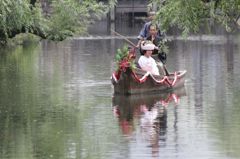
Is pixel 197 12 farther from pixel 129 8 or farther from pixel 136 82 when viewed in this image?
pixel 129 8

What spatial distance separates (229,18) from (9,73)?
19.2 metres

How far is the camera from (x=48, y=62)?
39.3 meters

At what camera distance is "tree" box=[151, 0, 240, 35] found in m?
13.5

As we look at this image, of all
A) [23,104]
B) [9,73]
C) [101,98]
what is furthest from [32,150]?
[9,73]

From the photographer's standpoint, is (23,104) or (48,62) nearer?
(23,104)

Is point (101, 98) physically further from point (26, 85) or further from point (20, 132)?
point (20, 132)

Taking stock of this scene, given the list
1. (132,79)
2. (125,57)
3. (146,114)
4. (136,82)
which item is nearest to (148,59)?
(136,82)

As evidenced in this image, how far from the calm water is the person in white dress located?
2.73 feet

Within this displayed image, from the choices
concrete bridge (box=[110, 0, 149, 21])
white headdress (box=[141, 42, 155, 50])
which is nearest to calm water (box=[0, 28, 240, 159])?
white headdress (box=[141, 42, 155, 50])

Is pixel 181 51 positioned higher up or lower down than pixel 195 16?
lower down

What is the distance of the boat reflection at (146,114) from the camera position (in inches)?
639

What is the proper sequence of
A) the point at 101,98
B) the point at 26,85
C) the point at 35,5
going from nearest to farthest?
the point at 101,98, the point at 26,85, the point at 35,5

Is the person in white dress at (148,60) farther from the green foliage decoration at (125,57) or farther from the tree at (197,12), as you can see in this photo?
the tree at (197,12)

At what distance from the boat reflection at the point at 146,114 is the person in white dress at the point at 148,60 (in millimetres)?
757
